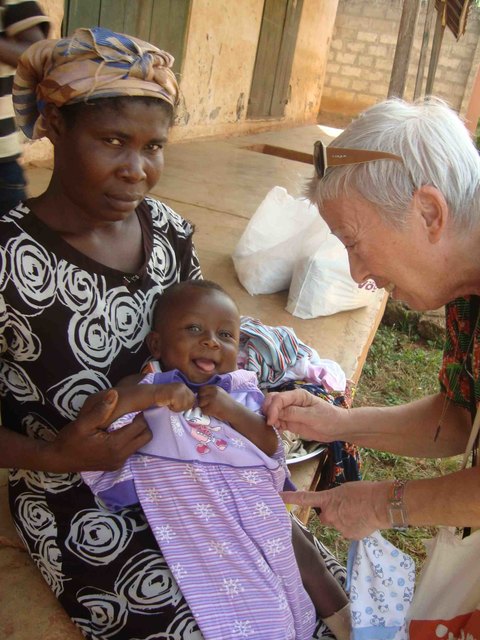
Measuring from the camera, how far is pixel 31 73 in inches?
65.9

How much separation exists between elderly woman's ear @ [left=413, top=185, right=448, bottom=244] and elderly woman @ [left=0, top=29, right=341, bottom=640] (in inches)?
27.6

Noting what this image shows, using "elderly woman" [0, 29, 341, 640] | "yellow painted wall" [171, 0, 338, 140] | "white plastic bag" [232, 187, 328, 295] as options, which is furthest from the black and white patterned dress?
"yellow painted wall" [171, 0, 338, 140]

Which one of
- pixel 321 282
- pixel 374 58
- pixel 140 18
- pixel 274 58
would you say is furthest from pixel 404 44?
pixel 374 58

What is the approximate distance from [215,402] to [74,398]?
0.39 metres

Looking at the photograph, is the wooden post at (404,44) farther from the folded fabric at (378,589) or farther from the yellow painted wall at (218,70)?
the folded fabric at (378,589)

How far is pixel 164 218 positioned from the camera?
2076 mm

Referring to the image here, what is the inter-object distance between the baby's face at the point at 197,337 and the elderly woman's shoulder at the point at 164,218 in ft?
0.86

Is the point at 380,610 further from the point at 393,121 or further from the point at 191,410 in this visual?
the point at 393,121

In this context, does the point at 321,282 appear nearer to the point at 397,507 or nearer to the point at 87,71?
the point at 397,507

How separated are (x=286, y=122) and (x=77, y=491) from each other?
1316 cm

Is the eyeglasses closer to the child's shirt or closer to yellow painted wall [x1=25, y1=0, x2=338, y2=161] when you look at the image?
the child's shirt

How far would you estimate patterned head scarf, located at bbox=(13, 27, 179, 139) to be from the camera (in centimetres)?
159

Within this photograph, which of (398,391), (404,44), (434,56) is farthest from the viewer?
(434,56)

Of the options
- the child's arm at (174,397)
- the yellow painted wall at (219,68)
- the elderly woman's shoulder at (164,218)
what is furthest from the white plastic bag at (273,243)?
the yellow painted wall at (219,68)
